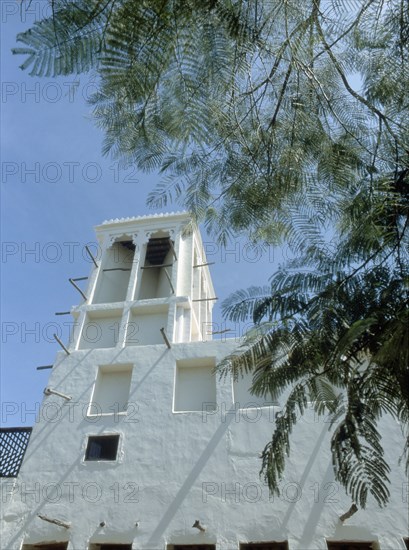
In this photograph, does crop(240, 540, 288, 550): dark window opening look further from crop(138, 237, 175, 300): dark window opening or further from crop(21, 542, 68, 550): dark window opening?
crop(138, 237, 175, 300): dark window opening

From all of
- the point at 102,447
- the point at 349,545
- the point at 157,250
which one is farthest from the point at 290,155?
the point at 157,250

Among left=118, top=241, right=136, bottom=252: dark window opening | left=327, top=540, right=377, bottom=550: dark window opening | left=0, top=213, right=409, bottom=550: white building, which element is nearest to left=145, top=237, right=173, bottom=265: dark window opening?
left=118, top=241, right=136, bottom=252: dark window opening

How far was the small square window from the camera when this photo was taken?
8.54m

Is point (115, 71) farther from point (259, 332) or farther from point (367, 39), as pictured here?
point (367, 39)

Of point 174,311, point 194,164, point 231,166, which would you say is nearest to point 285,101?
point 231,166

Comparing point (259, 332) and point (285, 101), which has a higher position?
point (285, 101)

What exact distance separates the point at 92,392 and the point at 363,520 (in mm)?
5874

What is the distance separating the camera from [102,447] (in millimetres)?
8703

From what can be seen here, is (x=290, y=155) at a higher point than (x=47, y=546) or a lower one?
higher

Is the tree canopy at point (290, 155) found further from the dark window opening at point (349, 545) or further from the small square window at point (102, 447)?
the small square window at point (102, 447)

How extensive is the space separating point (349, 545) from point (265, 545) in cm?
131

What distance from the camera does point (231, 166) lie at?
3.80 m

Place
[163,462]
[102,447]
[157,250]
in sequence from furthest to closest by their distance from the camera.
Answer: [157,250], [102,447], [163,462]

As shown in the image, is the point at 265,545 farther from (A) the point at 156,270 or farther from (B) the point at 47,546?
(A) the point at 156,270
